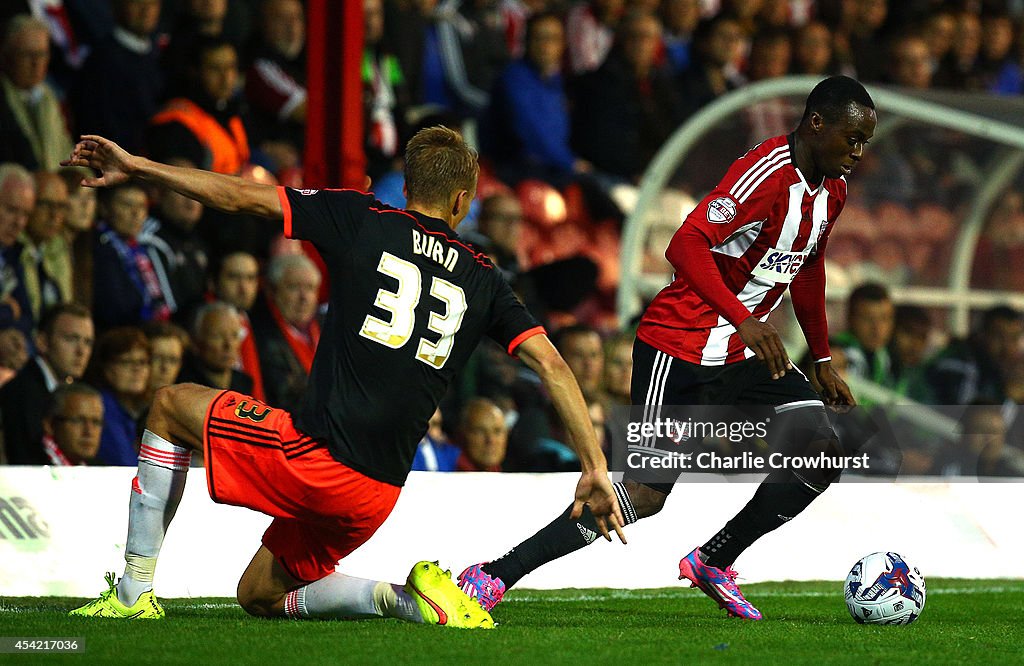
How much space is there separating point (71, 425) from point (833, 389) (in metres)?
3.71

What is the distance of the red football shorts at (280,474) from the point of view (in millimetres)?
5457

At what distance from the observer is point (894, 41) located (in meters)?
14.5

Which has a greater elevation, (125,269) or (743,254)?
(125,269)

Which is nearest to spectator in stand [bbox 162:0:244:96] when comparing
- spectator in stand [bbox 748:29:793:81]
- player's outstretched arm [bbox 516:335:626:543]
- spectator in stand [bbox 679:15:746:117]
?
spectator in stand [bbox 679:15:746:117]

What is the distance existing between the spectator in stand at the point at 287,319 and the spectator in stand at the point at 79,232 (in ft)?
3.23

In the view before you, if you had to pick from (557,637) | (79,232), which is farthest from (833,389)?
→ (79,232)

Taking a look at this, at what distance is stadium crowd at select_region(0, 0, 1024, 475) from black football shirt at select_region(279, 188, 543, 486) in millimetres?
3013

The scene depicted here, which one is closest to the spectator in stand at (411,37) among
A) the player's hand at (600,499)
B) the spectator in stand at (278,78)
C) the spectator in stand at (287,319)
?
the spectator in stand at (278,78)

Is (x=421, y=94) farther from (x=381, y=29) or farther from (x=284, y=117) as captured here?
(x=284, y=117)

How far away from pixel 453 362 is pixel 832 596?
9.60ft

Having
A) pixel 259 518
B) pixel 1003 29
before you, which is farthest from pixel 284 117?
pixel 1003 29

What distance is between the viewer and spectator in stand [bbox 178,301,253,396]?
8883 millimetres

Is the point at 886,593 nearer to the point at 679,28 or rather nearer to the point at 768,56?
the point at 768,56

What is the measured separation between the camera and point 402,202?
10.6 meters
